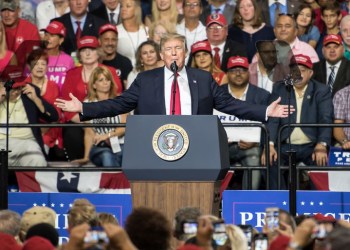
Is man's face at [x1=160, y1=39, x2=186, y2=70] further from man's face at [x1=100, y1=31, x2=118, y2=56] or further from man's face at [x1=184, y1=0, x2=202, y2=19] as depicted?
man's face at [x1=184, y1=0, x2=202, y2=19]

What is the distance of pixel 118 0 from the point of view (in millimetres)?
17766

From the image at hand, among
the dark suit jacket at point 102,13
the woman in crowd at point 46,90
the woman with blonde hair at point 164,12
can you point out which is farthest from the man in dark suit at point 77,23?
the woman in crowd at point 46,90

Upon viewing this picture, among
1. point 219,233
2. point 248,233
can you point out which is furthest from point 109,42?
point 219,233

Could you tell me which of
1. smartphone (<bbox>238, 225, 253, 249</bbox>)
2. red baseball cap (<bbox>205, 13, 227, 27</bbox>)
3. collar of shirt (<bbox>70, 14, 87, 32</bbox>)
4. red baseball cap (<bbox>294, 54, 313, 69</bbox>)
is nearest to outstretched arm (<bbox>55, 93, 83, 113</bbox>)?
smartphone (<bbox>238, 225, 253, 249</bbox>)

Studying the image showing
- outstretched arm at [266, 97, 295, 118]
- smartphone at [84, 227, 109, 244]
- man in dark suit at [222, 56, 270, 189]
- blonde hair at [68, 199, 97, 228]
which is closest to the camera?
smartphone at [84, 227, 109, 244]

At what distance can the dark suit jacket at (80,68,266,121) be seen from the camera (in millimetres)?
12391

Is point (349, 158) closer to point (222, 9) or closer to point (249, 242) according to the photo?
point (222, 9)

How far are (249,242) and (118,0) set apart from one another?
28.6ft

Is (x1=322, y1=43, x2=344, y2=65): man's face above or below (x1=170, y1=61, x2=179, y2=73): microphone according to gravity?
above

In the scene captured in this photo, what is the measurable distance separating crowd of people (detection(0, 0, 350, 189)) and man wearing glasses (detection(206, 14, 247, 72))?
0.01 metres

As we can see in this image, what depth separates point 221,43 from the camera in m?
16.9

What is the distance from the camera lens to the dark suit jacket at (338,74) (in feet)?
53.4

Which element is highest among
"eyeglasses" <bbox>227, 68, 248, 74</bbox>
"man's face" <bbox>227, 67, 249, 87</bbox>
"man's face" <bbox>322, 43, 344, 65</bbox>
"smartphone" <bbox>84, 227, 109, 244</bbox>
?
"man's face" <bbox>322, 43, 344, 65</bbox>

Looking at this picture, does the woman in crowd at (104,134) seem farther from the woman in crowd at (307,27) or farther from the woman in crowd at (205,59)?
the woman in crowd at (307,27)
